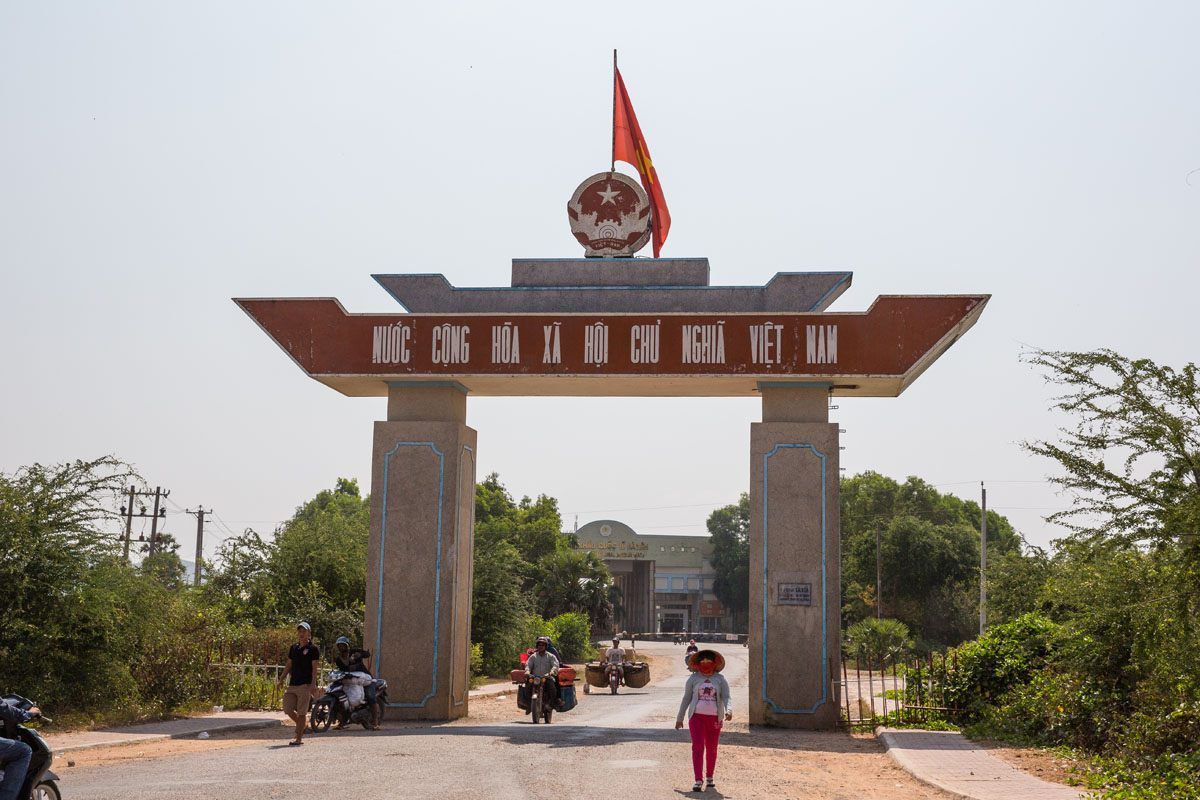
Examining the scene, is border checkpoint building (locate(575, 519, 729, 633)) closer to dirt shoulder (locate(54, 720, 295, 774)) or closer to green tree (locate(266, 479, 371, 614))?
green tree (locate(266, 479, 371, 614))

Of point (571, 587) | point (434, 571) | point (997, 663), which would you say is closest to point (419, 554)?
point (434, 571)

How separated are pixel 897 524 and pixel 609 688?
41.3 m

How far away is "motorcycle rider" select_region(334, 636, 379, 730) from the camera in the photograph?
1908 centimetres

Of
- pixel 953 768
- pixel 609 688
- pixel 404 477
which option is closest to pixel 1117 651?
pixel 953 768

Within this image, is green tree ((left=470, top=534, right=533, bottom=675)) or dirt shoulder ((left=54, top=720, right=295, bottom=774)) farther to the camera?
green tree ((left=470, top=534, right=533, bottom=675))

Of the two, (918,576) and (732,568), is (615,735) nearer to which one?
(918,576)

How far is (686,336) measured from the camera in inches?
830

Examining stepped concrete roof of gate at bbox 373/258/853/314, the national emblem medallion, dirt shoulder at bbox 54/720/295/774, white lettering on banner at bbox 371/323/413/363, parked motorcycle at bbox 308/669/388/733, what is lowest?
dirt shoulder at bbox 54/720/295/774

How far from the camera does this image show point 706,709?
41.3 ft

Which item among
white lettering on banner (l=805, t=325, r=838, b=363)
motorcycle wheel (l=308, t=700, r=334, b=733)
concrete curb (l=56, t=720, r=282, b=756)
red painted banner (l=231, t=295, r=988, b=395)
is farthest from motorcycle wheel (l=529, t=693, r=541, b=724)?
white lettering on banner (l=805, t=325, r=838, b=363)

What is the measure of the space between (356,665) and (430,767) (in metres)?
6.92

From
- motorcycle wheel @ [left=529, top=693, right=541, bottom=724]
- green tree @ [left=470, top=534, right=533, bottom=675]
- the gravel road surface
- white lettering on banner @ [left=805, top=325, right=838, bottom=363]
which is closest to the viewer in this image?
the gravel road surface

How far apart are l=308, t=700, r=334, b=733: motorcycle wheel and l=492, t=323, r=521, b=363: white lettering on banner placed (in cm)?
665

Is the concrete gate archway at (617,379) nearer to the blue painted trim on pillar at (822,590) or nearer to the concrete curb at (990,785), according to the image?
the blue painted trim on pillar at (822,590)
